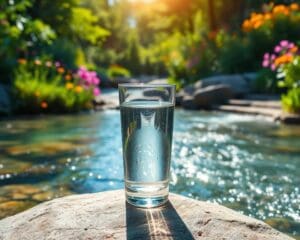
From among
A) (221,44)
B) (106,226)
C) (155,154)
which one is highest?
(221,44)

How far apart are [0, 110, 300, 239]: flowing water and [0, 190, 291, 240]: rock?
0.91 meters

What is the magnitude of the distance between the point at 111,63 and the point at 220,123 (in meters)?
26.7

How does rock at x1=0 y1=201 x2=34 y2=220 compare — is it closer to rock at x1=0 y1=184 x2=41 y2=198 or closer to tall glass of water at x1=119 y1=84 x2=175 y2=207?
rock at x1=0 y1=184 x2=41 y2=198

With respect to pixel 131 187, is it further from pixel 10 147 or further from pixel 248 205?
pixel 10 147

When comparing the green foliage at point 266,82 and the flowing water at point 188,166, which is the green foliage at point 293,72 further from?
the green foliage at point 266,82

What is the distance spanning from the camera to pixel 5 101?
9.13 m

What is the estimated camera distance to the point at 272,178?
11.8ft

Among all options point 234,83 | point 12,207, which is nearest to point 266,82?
point 234,83

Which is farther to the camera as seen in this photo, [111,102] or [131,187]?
[111,102]

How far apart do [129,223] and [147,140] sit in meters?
0.32


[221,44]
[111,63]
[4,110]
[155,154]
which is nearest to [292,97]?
[4,110]

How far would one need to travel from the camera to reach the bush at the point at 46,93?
9.33 meters

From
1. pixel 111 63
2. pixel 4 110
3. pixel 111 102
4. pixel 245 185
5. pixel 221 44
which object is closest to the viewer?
pixel 245 185

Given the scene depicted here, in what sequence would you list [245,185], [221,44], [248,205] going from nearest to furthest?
[248,205], [245,185], [221,44]
